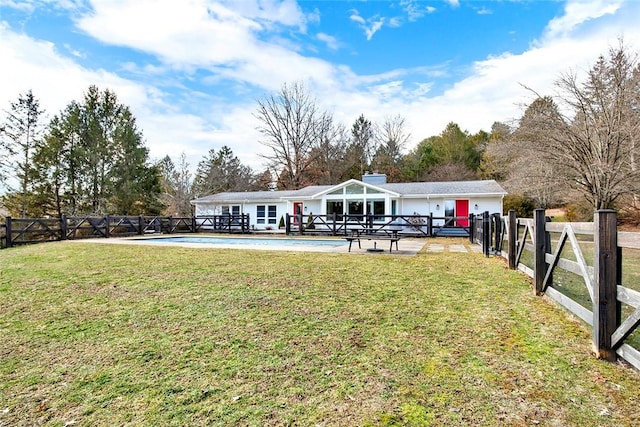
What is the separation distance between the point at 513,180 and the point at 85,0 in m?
20.0

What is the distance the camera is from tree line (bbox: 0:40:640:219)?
53.3 ft

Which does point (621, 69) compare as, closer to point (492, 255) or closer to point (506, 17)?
point (506, 17)

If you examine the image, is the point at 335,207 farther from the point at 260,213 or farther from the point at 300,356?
the point at 300,356

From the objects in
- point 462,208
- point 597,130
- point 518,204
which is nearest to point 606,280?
point 597,130

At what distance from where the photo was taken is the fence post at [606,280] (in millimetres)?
2910

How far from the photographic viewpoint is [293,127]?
35.8 m

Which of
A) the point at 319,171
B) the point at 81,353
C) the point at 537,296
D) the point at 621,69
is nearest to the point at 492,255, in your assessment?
the point at 537,296

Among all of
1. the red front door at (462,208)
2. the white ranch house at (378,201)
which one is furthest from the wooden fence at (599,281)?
the red front door at (462,208)

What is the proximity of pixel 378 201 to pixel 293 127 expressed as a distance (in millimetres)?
18150

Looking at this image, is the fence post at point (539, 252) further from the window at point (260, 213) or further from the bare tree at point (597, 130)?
the window at point (260, 213)

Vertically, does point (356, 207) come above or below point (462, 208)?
above

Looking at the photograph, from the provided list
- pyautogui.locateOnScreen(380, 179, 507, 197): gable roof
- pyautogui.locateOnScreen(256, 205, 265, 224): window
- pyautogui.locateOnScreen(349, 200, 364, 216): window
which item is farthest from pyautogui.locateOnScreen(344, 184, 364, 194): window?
pyautogui.locateOnScreen(256, 205, 265, 224): window

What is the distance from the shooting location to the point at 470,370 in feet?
9.25

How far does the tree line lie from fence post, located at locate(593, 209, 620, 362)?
16.7 m
